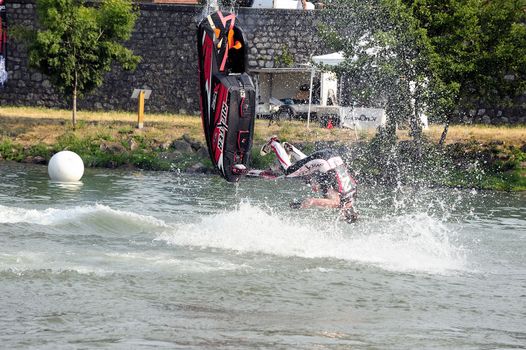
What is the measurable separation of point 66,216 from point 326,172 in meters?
4.06

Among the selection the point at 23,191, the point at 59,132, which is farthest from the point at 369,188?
the point at 59,132

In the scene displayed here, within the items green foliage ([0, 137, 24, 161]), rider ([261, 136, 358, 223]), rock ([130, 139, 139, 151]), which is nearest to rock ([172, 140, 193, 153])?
rock ([130, 139, 139, 151])

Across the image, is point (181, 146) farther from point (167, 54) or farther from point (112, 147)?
point (167, 54)

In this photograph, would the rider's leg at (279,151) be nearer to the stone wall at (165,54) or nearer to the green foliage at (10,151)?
the green foliage at (10,151)

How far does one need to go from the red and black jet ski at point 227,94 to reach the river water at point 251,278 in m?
1.01

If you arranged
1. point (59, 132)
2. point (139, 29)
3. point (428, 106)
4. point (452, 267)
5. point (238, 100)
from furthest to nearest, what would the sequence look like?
point (139, 29)
point (59, 132)
point (428, 106)
point (238, 100)
point (452, 267)

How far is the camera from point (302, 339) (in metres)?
10.4

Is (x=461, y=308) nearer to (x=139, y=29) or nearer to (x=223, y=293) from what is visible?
(x=223, y=293)

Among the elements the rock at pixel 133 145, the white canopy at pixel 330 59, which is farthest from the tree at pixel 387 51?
the rock at pixel 133 145

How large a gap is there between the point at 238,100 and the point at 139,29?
2439 cm

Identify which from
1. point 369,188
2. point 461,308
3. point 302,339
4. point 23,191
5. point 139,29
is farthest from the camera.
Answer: point 139,29

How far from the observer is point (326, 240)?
1603cm

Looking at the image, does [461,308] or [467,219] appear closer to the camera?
[461,308]

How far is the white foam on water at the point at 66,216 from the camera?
55.1ft
